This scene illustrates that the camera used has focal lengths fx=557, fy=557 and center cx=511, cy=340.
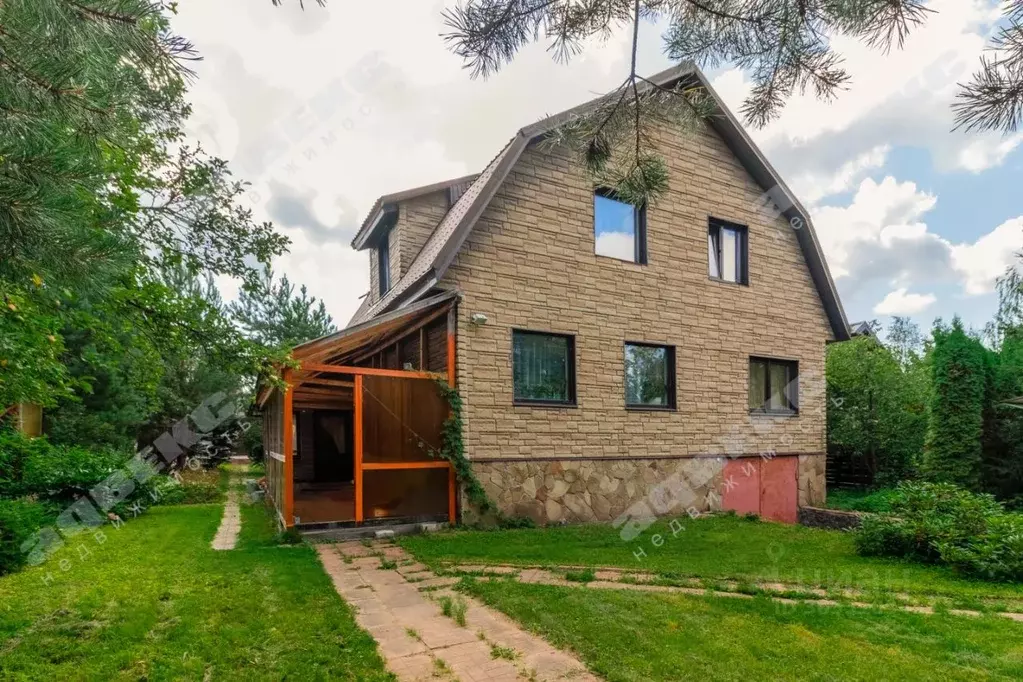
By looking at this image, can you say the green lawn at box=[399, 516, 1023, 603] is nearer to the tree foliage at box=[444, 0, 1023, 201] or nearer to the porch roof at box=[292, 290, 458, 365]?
the porch roof at box=[292, 290, 458, 365]

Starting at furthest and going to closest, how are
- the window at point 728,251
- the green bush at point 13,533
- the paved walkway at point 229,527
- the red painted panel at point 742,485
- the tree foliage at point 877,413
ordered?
the tree foliage at point 877,413, the window at point 728,251, the red painted panel at point 742,485, the paved walkway at point 229,527, the green bush at point 13,533

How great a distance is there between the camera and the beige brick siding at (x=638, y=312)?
895cm

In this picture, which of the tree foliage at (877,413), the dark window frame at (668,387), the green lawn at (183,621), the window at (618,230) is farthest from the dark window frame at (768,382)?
the green lawn at (183,621)

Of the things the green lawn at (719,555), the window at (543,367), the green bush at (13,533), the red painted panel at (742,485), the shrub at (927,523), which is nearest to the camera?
the green lawn at (719,555)

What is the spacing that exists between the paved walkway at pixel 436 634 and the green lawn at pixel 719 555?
964 mm

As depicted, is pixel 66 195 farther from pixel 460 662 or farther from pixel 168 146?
pixel 168 146

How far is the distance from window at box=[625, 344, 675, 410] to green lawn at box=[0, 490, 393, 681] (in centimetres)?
605

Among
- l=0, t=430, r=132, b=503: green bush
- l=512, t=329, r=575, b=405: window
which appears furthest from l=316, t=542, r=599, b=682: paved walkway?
l=0, t=430, r=132, b=503: green bush

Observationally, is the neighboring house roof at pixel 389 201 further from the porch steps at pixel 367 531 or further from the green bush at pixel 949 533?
the green bush at pixel 949 533

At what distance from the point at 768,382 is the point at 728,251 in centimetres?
299

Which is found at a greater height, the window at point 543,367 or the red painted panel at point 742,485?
the window at point 543,367

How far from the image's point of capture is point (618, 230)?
34.5ft

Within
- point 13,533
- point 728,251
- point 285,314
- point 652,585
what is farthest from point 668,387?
point 285,314

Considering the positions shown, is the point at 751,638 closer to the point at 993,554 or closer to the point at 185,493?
the point at 993,554
